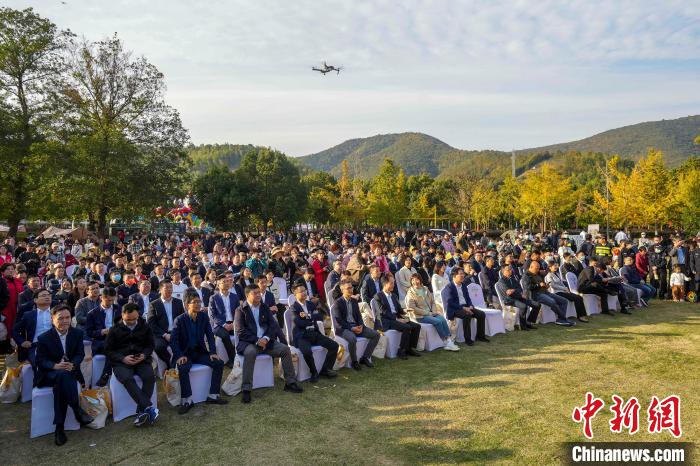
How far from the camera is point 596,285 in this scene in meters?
10.6

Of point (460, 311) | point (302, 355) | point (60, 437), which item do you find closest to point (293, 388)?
point (302, 355)

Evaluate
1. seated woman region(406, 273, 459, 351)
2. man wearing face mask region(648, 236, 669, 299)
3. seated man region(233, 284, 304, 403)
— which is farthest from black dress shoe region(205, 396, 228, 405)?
man wearing face mask region(648, 236, 669, 299)

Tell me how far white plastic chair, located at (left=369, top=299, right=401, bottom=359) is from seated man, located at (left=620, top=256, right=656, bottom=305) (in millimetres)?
Result: 7339

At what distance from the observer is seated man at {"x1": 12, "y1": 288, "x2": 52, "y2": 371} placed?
18.4 ft

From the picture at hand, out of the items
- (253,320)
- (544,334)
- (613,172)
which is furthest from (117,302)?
(613,172)

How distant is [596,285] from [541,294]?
5.68 feet

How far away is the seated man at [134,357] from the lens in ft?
16.5

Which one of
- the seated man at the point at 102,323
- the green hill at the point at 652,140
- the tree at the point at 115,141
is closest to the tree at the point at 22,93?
the tree at the point at 115,141

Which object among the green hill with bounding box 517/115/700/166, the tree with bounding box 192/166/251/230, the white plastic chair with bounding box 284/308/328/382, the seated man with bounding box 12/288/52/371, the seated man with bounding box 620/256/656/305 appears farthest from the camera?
the green hill with bounding box 517/115/700/166

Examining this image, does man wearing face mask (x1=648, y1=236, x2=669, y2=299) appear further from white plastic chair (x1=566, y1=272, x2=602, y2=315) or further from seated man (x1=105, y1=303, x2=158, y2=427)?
seated man (x1=105, y1=303, x2=158, y2=427)

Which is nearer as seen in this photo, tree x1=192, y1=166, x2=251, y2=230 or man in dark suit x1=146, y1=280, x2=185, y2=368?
man in dark suit x1=146, y1=280, x2=185, y2=368

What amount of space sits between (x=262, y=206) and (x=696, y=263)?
31.1 metres

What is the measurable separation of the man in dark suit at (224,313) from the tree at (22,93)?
65.4 feet
